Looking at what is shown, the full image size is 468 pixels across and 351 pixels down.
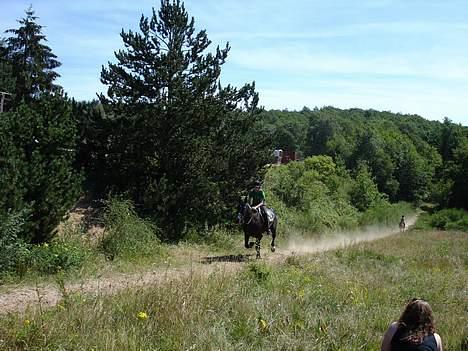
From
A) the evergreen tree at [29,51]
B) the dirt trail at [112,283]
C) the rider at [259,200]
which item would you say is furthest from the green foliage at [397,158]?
the dirt trail at [112,283]

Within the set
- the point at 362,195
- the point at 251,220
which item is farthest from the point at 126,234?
the point at 362,195

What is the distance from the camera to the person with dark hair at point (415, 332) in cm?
570

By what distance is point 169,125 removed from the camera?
749 inches

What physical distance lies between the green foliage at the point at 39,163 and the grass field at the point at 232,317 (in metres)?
4.90

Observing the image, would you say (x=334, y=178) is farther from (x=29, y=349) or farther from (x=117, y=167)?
(x=29, y=349)

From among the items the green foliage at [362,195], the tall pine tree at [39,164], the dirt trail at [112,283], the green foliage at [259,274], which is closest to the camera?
the dirt trail at [112,283]

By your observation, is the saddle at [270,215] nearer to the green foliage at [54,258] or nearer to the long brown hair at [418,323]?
the green foliage at [54,258]

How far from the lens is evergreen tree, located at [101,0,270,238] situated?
1883 centimetres

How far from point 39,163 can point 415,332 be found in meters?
10.2

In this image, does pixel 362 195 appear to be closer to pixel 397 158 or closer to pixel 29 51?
pixel 397 158

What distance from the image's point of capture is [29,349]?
6121 millimetres

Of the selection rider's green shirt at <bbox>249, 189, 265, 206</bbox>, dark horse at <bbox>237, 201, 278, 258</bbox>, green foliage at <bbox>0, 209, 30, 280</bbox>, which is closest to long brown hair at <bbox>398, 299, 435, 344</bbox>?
green foliage at <bbox>0, 209, 30, 280</bbox>

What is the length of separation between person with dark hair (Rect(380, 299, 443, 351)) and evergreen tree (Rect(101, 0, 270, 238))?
13238mm

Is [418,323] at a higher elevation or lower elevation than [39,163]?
lower
